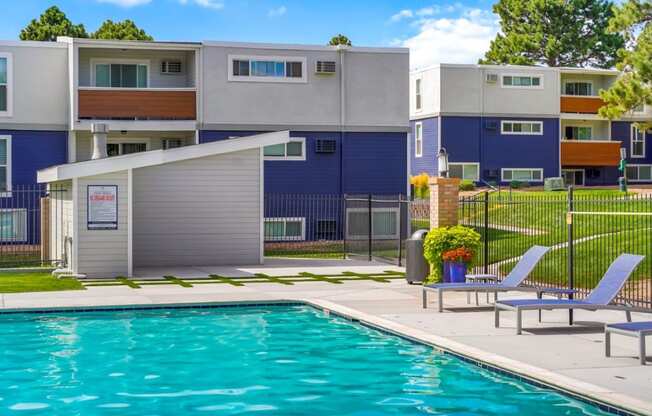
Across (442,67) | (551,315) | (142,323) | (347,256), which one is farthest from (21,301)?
(442,67)

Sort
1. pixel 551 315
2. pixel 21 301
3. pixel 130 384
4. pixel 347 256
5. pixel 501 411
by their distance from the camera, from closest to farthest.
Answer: pixel 501 411, pixel 130 384, pixel 551 315, pixel 21 301, pixel 347 256

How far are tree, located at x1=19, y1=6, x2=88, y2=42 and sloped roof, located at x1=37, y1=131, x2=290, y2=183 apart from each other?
41.0 m

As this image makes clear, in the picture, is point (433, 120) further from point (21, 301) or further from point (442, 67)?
point (21, 301)

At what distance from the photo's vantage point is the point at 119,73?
35.4m

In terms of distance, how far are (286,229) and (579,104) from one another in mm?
24613

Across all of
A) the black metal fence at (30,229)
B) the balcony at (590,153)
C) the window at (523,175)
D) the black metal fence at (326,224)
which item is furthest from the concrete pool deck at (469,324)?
the balcony at (590,153)

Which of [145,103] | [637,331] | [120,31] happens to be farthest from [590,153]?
[637,331]

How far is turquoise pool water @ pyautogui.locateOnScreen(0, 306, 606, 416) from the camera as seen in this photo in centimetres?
1024

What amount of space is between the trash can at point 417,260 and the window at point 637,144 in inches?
1511

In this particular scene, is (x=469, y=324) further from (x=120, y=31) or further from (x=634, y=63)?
(x=120, y=31)

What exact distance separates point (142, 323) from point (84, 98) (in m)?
18.8

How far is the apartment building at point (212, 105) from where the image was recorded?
33781mm

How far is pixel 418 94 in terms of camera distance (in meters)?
52.4

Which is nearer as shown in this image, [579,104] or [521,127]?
[521,127]
